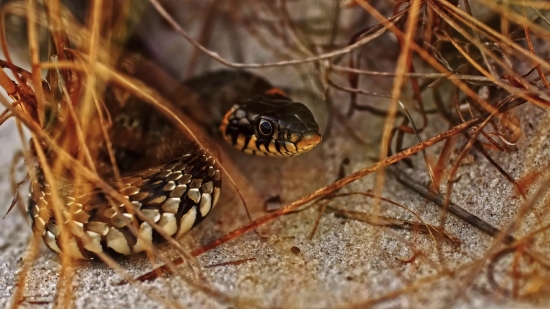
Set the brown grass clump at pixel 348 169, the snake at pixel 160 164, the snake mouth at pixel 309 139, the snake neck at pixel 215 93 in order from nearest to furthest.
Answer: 1. the brown grass clump at pixel 348 169
2. the snake at pixel 160 164
3. the snake mouth at pixel 309 139
4. the snake neck at pixel 215 93

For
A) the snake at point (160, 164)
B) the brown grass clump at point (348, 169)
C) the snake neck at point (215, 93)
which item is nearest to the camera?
the brown grass clump at point (348, 169)

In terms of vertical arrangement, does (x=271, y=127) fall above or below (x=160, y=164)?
above

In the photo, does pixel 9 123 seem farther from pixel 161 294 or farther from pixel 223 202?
pixel 161 294

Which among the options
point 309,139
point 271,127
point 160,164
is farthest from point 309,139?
point 160,164

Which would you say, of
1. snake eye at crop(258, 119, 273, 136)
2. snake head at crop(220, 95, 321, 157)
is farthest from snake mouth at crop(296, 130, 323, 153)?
snake eye at crop(258, 119, 273, 136)

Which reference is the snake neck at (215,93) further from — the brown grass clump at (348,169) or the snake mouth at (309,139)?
the snake mouth at (309,139)

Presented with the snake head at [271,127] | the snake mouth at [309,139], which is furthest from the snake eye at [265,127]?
the snake mouth at [309,139]

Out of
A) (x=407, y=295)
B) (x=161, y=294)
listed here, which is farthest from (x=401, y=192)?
(x=161, y=294)

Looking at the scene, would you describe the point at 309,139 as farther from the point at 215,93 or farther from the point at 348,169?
the point at 215,93
